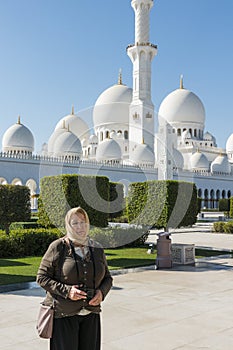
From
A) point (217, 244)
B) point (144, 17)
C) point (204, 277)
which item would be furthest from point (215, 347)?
point (144, 17)

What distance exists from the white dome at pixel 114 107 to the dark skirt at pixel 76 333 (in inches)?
1768

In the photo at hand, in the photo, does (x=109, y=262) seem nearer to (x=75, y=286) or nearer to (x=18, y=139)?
(x=75, y=286)

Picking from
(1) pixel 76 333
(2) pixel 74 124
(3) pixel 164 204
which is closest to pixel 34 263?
(3) pixel 164 204

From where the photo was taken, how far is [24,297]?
6.51 meters

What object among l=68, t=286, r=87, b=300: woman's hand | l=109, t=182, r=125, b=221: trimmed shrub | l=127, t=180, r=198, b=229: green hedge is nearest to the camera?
l=68, t=286, r=87, b=300: woman's hand

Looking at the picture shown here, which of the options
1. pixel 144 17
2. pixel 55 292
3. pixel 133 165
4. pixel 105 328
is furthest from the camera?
pixel 133 165

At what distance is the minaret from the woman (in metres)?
38.3

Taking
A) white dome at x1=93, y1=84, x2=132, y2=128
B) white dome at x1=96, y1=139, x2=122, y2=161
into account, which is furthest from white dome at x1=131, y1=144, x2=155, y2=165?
white dome at x1=93, y1=84, x2=132, y2=128

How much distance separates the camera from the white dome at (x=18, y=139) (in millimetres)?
39812

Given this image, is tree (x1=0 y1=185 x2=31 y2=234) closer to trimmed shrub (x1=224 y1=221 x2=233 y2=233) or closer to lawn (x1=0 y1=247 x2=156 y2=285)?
lawn (x1=0 y1=247 x2=156 y2=285)

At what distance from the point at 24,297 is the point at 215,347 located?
331 centimetres

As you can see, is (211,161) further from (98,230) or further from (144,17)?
(98,230)

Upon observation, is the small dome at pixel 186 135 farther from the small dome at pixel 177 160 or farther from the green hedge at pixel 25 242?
the green hedge at pixel 25 242

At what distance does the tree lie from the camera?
1370cm
